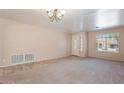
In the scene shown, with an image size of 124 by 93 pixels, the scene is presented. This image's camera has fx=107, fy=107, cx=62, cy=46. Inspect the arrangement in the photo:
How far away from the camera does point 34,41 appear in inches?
261

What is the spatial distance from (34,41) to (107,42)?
529 cm

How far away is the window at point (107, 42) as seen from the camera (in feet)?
24.3

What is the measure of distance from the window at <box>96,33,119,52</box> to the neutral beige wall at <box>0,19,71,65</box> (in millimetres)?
→ 2782

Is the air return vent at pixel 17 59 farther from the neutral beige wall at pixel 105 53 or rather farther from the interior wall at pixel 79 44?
the neutral beige wall at pixel 105 53

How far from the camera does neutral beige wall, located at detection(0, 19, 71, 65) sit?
5402 mm

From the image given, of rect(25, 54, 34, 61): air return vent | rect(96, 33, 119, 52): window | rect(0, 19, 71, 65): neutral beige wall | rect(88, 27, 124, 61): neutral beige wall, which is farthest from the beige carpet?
rect(96, 33, 119, 52): window

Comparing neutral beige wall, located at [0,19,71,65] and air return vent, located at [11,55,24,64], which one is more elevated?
neutral beige wall, located at [0,19,71,65]

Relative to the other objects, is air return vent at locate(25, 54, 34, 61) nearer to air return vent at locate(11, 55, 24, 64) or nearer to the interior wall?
air return vent at locate(11, 55, 24, 64)

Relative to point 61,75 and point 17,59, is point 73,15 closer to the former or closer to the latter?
point 61,75

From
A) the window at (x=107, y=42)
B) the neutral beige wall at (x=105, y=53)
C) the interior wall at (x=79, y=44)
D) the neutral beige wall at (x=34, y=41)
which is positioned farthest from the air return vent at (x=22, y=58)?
the window at (x=107, y=42)

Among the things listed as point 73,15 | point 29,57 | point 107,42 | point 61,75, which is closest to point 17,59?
point 29,57

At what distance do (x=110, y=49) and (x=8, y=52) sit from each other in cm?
663
